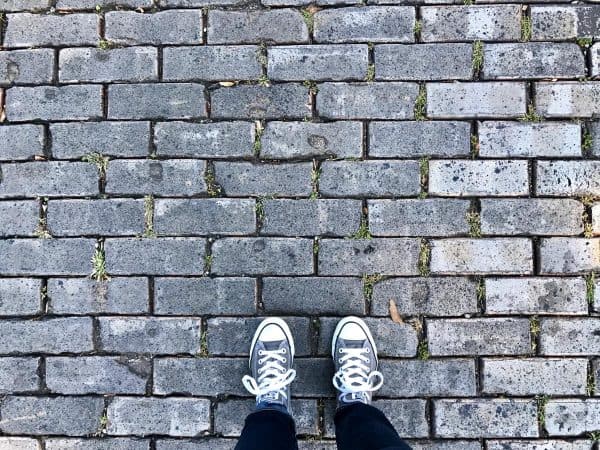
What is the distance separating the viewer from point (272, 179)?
2389 millimetres

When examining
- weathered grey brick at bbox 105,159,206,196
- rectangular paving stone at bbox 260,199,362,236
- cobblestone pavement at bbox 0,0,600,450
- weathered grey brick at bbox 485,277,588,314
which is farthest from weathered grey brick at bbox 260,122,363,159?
weathered grey brick at bbox 485,277,588,314

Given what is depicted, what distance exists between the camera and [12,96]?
2.44 meters

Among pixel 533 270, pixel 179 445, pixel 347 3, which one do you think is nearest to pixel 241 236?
pixel 179 445

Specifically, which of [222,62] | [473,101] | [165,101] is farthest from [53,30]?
[473,101]

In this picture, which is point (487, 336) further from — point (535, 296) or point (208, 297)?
point (208, 297)

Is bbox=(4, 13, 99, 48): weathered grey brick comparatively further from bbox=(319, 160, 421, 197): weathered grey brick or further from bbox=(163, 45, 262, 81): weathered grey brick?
bbox=(319, 160, 421, 197): weathered grey brick

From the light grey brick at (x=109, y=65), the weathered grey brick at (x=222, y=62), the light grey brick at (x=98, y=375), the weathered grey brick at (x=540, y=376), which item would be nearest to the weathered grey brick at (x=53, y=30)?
the light grey brick at (x=109, y=65)

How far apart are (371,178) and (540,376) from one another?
3.63ft

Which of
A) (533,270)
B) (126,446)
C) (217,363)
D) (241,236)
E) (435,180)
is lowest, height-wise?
(126,446)

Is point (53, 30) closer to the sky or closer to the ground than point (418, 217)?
closer to the sky

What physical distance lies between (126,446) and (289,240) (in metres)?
1.13

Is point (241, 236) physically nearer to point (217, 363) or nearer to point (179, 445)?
point (217, 363)

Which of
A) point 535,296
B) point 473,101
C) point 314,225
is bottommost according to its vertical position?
point 535,296

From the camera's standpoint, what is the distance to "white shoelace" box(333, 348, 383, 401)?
2.31m
